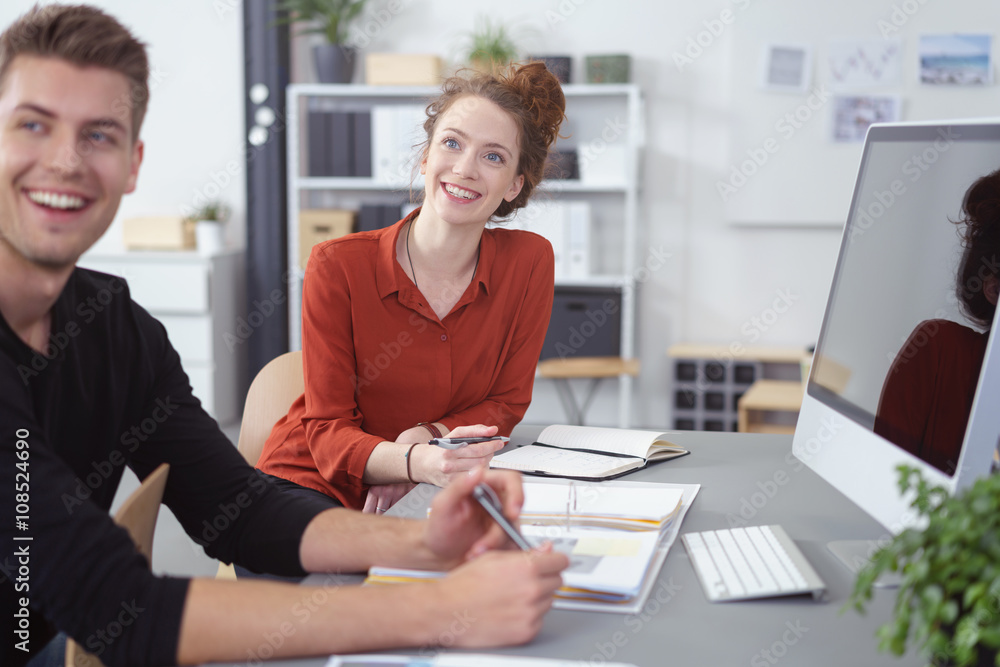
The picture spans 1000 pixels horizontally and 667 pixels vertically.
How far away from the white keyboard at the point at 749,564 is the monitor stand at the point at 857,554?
52mm

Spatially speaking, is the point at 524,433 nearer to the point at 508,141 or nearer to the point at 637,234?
the point at 508,141

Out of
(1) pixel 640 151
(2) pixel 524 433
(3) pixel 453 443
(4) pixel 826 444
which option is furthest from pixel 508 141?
(1) pixel 640 151

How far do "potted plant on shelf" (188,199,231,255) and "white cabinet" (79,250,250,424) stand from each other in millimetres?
82

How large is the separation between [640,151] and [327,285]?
2690 millimetres

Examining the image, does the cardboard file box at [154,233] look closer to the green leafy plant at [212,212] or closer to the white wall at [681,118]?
the green leafy plant at [212,212]

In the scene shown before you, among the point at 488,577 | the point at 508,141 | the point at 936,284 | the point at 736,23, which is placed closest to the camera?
the point at 488,577

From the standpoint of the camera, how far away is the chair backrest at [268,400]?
5.74 feet

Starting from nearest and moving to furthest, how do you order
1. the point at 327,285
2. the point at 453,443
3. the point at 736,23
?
the point at 453,443, the point at 327,285, the point at 736,23

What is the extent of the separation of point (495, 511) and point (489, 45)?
3.33m

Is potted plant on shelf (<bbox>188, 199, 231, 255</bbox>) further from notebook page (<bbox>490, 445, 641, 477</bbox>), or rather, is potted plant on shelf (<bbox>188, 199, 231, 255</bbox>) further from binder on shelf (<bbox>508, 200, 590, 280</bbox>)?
notebook page (<bbox>490, 445, 641, 477</bbox>)

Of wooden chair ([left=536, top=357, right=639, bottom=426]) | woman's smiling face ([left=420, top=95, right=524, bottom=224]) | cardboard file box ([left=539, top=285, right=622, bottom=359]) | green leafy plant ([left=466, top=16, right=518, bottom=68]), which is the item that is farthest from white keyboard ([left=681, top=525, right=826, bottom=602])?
green leafy plant ([left=466, top=16, right=518, bottom=68])

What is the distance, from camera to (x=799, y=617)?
874 millimetres

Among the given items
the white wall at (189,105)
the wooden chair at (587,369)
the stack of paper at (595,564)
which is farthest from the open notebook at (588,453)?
the white wall at (189,105)

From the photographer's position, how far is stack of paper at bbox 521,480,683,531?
3.57 ft
